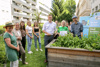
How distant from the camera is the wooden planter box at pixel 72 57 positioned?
2631 millimetres

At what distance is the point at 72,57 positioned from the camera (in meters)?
2.81

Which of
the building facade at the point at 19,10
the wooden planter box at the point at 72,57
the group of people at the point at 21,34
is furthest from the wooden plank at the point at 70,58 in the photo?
the building facade at the point at 19,10

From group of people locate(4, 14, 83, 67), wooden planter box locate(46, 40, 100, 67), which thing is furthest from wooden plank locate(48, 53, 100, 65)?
group of people locate(4, 14, 83, 67)

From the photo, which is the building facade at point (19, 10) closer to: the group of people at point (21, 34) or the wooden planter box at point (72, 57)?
the group of people at point (21, 34)

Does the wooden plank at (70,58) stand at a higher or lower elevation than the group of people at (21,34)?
lower

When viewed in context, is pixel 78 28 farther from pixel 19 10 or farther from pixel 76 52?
pixel 19 10

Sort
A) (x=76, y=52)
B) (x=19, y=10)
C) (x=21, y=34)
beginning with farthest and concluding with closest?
(x=19, y=10) → (x=21, y=34) → (x=76, y=52)

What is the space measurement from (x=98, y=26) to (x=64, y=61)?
4506mm

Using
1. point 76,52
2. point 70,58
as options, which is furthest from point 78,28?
point 70,58

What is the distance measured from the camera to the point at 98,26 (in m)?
6.05

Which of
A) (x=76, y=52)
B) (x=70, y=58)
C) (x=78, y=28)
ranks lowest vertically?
(x=70, y=58)

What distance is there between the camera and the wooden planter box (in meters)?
2.63

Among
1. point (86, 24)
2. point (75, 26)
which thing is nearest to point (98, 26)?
point (86, 24)

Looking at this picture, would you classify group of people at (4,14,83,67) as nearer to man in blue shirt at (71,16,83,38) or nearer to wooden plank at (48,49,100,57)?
man in blue shirt at (71,16,83,38)
